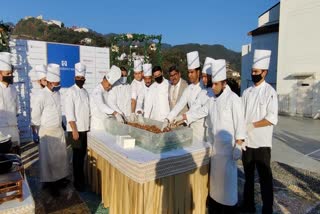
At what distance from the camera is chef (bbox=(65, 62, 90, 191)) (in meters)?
3.71

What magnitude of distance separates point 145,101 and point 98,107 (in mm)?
1298

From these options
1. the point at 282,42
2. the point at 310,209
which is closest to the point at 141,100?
the point at 310,209

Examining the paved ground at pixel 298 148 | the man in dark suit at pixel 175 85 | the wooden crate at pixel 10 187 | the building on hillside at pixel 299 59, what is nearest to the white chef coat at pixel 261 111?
the man in dark suit at pixel 175 85

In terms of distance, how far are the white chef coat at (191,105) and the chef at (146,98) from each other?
1.05 meters

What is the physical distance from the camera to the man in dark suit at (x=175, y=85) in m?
4.14

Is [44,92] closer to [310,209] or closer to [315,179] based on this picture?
[310,209]

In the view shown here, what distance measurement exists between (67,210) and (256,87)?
2718 millimetres

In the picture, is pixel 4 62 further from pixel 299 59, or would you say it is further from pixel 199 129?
pixel 299 59

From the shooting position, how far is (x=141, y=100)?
5215mm

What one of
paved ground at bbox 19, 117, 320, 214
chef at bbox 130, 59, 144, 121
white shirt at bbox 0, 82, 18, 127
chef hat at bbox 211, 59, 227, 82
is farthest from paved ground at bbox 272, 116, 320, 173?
white shirt at bbox 0, 82, 18, 127

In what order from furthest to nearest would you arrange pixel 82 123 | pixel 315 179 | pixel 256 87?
pixel 315 179
pixel 82 123
pixel 256 87

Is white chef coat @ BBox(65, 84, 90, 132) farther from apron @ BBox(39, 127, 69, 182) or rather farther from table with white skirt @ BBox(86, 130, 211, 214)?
table with white skirt @ BBox(86, 130, 211, 214)

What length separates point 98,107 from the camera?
12.1ft

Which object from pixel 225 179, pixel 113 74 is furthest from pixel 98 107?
pixel 225 179
